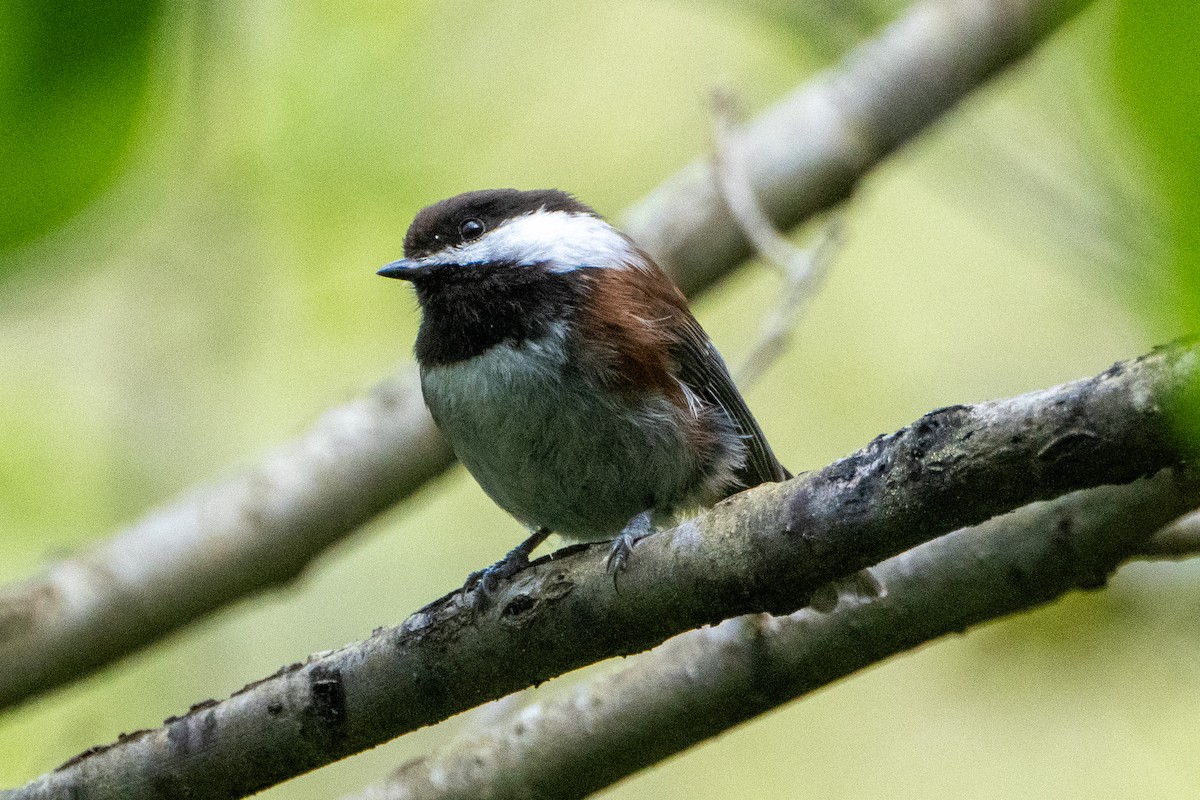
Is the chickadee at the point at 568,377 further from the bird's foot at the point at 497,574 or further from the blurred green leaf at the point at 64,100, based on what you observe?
the blurred green leaf at the point at 64,100

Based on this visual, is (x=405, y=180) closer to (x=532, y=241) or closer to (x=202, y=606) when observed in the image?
(x=532, y=241)

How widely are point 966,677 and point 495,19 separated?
315 cm

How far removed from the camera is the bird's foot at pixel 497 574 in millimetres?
2406

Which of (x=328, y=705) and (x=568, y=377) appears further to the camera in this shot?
(x=568, y=377)

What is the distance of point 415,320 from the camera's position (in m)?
4.27

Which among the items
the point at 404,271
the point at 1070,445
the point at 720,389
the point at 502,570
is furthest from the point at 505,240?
the point at 1070,445

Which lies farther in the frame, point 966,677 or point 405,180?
point 405,180

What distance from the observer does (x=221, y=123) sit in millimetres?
4398

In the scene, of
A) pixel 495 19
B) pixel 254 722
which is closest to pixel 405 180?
pixel 495 19

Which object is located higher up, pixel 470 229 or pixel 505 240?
pixel 470 229

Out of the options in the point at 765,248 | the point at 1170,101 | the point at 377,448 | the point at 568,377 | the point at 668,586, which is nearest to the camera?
the point at 1170,101

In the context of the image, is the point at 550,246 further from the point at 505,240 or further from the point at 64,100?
the point at 64,100

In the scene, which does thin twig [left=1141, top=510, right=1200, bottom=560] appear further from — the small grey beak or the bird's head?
the small grey beak

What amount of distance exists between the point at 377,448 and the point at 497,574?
51.3 inches
